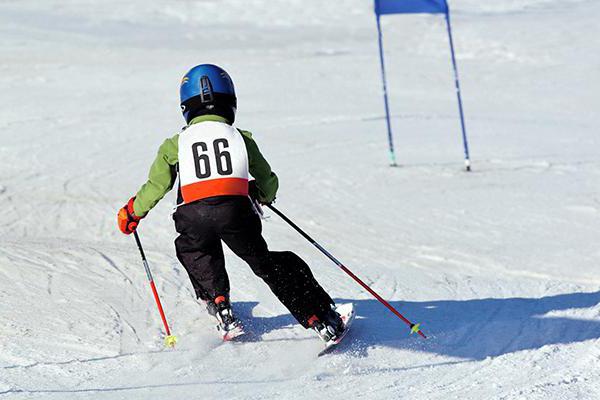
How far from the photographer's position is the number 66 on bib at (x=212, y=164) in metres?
4.70

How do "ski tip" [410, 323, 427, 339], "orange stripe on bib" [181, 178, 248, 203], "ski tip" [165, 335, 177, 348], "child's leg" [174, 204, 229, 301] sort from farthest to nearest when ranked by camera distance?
"ski tip" [410, 323, 427, 339] → "ski tip" [165, 335, 177, 348] → "child's leg" [174, 204, 229, 301] → "orange stripe on bib" [181, 178, 248, 203]

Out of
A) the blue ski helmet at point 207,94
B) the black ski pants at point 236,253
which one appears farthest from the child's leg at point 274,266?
the blue ski helmet at point 207,94

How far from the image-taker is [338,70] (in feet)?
56.9

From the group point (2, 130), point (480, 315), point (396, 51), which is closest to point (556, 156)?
point (480, 315)

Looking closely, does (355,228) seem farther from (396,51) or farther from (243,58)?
(396,51)

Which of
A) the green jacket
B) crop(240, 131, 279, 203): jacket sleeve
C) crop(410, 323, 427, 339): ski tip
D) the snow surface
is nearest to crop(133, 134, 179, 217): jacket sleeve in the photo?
the green jacket

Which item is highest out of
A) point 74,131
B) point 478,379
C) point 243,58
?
point 243,58

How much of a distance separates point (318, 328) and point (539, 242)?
3.49 metres

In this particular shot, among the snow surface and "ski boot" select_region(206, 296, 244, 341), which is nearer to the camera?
the snow surface

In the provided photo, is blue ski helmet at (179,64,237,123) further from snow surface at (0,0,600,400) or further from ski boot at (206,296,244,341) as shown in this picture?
snow surface at (0,0,600,400)

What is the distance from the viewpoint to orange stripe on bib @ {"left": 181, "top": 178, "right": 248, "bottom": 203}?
185 inches

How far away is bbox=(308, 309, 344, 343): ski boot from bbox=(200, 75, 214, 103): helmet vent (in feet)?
4.23

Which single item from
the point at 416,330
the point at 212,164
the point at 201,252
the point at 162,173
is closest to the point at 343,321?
the point at 416,330

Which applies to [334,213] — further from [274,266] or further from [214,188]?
[214,188]
